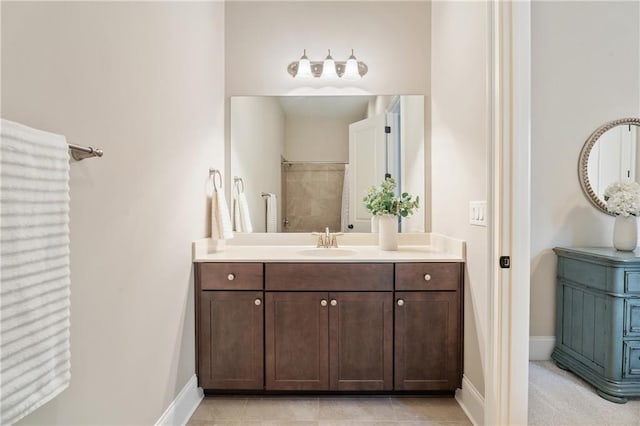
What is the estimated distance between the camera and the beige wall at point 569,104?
2.52 meters

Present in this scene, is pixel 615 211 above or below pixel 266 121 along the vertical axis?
below

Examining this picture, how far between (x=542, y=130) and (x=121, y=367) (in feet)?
9.76

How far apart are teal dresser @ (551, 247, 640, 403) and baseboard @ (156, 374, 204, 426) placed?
2410 millimetres

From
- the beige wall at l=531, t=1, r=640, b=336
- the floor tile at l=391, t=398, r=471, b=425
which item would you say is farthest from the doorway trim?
the beige wall at l=531, t=1, r=640, b=336

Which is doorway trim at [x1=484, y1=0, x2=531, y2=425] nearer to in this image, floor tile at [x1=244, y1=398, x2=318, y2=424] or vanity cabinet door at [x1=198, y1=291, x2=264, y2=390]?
floor tile at [x1=244, y1=398, x2=318, y2=424]

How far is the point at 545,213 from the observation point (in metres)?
2.56

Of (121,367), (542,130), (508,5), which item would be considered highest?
(508,5)

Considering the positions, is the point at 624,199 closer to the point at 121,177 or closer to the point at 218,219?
the point at 218,219

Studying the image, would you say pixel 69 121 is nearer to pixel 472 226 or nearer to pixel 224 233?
pixel 224 233

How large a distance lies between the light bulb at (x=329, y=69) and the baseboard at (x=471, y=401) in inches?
84.7

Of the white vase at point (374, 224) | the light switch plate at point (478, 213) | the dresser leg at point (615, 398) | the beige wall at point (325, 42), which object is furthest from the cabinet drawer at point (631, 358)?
the beige wall at point (325, 42)

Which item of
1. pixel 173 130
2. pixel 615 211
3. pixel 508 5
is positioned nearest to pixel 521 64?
pixel 508 5

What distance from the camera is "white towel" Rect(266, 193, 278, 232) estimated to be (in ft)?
8.41

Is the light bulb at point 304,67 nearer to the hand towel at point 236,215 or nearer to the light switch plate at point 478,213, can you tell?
the hand towel at point 236,215
